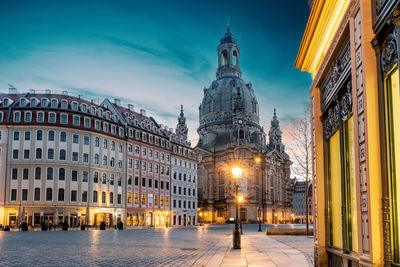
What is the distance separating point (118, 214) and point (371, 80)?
62.2 meters

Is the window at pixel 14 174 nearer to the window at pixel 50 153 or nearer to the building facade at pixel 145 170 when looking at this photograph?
the window at pixel 50 153

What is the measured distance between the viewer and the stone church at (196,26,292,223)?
375 feet

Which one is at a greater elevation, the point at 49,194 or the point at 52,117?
the point at 52,117

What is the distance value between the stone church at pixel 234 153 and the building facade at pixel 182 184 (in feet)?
66.1

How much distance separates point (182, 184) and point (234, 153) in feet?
95.1

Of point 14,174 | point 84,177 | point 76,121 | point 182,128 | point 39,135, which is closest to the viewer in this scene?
point 14,174

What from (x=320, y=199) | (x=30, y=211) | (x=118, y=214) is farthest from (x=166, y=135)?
(x=320, y=199)

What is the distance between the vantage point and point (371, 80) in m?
7.06

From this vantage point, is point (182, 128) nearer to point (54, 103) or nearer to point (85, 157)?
point (85, 157)

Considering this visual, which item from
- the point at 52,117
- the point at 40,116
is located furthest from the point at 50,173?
the point at 40,116

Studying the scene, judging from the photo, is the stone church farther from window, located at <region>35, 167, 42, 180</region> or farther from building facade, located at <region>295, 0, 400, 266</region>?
building facade, located at <region>295, 0, 400, 266</region>

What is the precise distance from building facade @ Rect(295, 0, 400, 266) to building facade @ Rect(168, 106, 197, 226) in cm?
7174

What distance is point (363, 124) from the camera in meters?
7.36

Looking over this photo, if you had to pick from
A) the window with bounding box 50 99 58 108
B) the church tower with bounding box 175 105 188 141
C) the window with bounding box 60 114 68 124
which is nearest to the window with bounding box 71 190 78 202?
A: the window with bounding box 60 114 68 124
